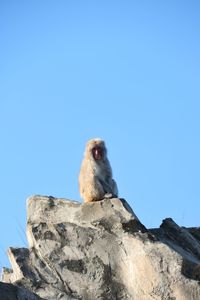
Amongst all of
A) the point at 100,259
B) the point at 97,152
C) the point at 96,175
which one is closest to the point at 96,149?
the point at 97,152

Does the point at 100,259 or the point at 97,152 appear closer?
the point at 100,259

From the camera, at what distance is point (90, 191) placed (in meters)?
13.4

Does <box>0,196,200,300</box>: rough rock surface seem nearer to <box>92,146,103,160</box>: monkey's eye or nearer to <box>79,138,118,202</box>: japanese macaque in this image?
<box>79,138,118,202</box>: japanese macaque

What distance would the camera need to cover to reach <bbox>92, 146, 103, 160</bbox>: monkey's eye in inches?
551

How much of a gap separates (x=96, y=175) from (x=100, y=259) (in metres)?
3.14

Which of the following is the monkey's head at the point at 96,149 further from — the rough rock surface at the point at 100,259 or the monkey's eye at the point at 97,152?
the rough rock surface at the point at 100,259

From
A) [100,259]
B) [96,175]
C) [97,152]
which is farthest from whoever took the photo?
[97,152]

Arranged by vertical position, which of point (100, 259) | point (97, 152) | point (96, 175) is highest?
point (97, 152)

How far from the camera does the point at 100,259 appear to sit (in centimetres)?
1070

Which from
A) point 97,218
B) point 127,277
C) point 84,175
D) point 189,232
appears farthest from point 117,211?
point 84,175

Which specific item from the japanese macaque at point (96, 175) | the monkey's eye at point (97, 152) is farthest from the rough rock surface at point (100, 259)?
the monkey's eye at point (97, 152)

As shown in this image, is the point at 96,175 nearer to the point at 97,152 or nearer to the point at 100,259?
the point at 97,152

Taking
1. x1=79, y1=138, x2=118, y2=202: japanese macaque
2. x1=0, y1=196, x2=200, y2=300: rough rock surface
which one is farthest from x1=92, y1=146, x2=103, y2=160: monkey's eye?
x1=0, y1=196, x2=200, y2=300: rough rock surface

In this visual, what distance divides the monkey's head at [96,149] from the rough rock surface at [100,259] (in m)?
2.76
